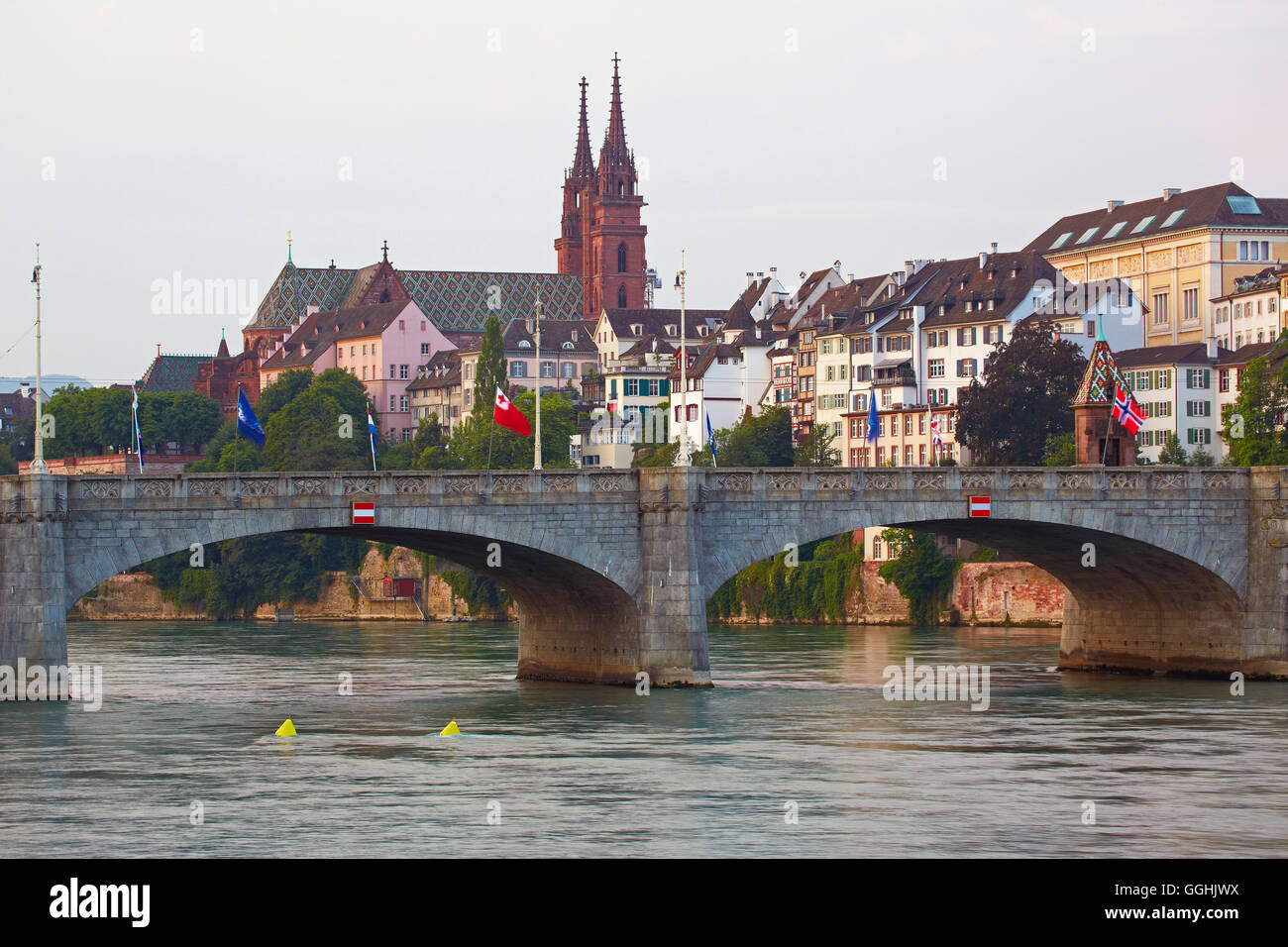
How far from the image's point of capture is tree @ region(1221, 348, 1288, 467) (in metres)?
107

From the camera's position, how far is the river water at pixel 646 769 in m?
40.8

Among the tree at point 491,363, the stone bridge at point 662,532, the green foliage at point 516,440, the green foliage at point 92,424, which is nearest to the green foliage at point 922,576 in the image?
the green foliage at point 516,440

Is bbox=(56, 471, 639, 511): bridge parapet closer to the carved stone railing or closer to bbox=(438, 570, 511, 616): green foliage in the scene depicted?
the carved stone railing

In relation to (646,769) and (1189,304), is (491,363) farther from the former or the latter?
(646,769)

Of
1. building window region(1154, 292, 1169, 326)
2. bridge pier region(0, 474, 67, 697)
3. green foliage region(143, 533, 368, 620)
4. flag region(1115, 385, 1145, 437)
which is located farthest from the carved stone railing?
green foliage region(143, 533, 368, 620)

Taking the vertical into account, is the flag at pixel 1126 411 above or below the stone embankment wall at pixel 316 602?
above

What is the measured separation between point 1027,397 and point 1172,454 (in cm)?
835

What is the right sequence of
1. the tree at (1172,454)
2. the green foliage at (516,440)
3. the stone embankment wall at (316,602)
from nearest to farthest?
1. the tree at (1172,454)
2. the stone embankment wall at (316,602)
3. the green foliage at (516,440)

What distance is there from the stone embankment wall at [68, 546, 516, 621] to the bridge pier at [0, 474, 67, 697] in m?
85.1

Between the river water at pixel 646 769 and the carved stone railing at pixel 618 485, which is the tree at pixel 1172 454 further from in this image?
the carved stone railing at pixel 618 485

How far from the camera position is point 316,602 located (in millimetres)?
156750

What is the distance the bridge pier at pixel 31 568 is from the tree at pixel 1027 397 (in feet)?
235

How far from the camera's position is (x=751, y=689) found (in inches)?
2810
